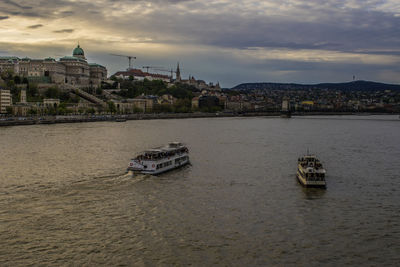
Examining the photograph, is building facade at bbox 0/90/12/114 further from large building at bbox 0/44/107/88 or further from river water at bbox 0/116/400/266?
river water at bbox 0/116/400/266

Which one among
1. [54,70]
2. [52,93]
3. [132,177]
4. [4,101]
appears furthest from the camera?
[54,70]

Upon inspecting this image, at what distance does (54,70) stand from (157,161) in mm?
96477

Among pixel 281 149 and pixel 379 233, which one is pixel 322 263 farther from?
pixel 281 149

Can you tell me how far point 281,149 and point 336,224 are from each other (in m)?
21.8

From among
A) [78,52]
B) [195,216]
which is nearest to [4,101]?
[78,52]

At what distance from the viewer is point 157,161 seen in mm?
22719

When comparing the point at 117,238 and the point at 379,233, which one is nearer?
the point at 117,238

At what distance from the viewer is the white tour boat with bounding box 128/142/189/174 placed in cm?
2234

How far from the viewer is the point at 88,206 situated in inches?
627

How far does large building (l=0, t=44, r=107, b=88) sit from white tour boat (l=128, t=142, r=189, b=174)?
87.2 meters

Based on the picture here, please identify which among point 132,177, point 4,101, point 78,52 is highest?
point 78,52

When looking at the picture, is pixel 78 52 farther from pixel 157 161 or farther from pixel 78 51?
pixel 157 161

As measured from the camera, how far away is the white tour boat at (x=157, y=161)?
73.3 ft

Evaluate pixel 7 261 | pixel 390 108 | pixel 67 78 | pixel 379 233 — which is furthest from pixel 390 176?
pixel 390 108
